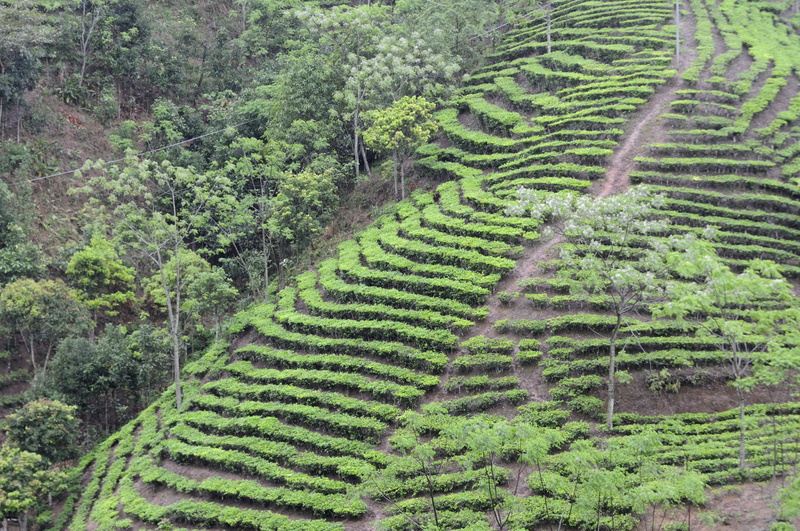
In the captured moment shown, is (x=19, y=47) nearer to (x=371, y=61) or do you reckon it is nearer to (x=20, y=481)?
(x=371, y=61)

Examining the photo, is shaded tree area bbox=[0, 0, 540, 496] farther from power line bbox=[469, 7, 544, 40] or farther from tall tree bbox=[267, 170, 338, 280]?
power line bbox=[469, 7, 544, 40]

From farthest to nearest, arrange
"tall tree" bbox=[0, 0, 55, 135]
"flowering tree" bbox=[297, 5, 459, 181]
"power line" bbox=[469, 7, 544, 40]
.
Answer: "power line" bbox=[469, 7, 544, 40] < "tall tree" bbox=[0, 0, 55, 135] < "flowering tree" bbox=[297, 5, 459, 181]

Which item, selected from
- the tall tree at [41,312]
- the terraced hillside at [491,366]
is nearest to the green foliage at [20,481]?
the terraced hillside at [491,366]

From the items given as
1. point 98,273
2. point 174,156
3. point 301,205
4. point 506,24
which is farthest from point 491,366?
point 506,24

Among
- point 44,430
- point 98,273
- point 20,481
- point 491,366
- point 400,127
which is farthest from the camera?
point 98,273

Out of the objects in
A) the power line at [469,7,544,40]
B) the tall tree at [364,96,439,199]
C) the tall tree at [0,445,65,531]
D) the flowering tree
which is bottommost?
the tall tree at [0,445,65,531]

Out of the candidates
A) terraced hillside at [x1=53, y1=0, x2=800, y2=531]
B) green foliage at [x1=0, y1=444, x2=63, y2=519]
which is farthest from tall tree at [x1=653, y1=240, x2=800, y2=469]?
green foliage at [x1=0, y1=444, x2=63, y2=519]
